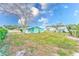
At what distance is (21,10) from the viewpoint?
1007 mm

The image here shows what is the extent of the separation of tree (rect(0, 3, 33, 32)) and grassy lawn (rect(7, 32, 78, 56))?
0.30ft

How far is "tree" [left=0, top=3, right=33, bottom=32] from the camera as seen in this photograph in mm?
1000

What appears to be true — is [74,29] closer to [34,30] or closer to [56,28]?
[56,28]

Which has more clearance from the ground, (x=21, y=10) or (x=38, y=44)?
(x=21, y=10)

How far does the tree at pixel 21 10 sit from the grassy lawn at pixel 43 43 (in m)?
0.09

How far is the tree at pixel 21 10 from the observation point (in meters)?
1.00

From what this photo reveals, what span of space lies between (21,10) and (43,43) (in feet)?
0.84

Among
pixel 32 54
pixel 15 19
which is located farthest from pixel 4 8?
pixel 32 54

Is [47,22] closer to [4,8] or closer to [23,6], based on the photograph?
[23,6]

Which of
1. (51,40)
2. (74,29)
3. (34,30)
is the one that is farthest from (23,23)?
(74,29)

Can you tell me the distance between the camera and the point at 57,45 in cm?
97

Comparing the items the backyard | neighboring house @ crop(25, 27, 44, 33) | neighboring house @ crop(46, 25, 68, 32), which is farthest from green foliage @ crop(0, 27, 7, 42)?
neighboring house @ crop(46, 25, 68, 32)

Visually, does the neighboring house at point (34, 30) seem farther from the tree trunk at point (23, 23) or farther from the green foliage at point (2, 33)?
the green foliage at point (2, 33)

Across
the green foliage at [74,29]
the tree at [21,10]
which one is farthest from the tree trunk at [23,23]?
the green foliage at [74,29]
